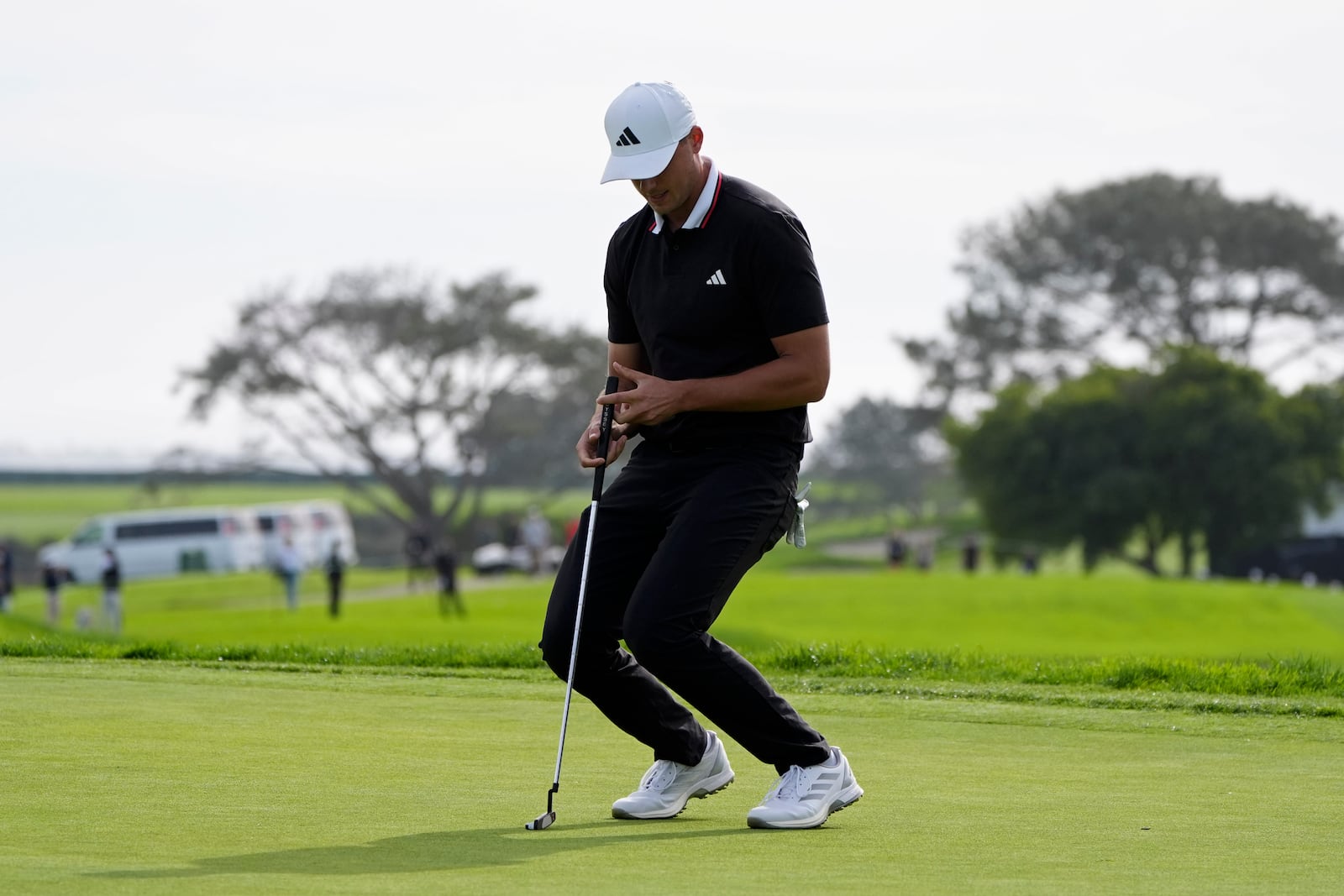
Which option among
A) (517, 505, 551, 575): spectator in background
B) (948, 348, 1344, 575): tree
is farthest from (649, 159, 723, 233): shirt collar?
(948, 348, 1344, 575): tree

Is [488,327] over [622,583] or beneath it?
over

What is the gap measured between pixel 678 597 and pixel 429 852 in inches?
46.1

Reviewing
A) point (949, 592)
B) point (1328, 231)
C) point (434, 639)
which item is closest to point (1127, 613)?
point (949, 592)

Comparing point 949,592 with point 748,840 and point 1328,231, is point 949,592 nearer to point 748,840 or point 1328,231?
point 1328,231

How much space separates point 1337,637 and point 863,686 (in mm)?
34472

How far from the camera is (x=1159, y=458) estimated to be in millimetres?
67062

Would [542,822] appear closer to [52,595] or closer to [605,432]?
[605,432]

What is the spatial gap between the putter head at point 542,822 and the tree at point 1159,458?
62.0 m

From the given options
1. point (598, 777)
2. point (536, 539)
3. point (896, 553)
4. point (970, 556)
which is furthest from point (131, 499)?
point (598, 777)

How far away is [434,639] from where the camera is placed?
32.7m

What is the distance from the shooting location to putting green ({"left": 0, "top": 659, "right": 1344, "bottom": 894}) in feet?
14.2

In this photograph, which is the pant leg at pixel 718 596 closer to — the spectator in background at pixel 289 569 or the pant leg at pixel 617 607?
the pant leg at pixel 617 607

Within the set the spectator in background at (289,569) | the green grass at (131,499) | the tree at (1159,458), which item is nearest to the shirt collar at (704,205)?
the spectator in background at (289,569)

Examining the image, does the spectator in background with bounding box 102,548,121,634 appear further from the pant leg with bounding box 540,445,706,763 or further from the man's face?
the man's face
